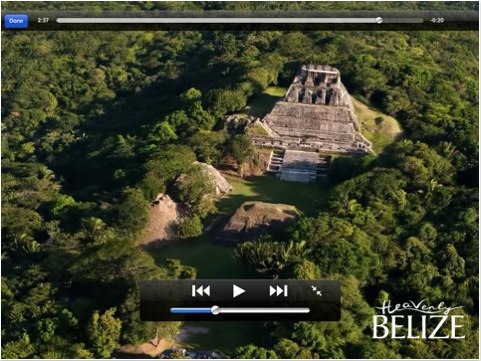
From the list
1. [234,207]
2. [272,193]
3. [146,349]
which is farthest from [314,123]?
[146,349]

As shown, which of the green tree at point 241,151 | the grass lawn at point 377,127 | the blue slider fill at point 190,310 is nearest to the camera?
the blue slider fill at point 190,310

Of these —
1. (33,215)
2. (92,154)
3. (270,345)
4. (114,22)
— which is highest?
(114,22)

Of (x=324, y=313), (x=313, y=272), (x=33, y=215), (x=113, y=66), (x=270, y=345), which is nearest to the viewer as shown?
(x=324, y=313)

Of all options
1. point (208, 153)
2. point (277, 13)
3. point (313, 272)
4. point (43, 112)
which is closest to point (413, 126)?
point (208, 153)

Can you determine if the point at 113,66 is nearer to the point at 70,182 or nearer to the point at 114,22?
the point at 70,182

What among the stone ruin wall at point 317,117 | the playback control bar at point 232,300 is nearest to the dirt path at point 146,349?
the playback control bar at point 232,300

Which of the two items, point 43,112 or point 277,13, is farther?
point 43,112

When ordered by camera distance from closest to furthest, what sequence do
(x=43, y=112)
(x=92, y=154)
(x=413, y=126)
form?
1. (x=92, y=154)
2. (x=413, y=126)
3. (x=43, y=112)

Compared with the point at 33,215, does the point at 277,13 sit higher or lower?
higher

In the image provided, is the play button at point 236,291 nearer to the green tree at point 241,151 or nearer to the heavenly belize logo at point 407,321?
the heavenly belize logo at point 407,321
